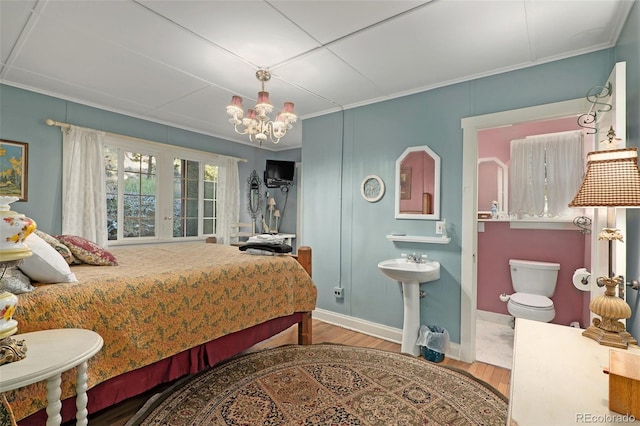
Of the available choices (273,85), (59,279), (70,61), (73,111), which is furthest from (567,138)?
(73,111)

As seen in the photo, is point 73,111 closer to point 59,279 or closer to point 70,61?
point 70,61

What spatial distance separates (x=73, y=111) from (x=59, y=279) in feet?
8.68

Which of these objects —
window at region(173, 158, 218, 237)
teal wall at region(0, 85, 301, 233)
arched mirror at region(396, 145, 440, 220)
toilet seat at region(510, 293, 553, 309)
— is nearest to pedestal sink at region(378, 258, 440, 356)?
arched mirror at region(396, 145, 440, 220)

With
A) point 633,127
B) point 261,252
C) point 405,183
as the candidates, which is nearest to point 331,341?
point 261,252

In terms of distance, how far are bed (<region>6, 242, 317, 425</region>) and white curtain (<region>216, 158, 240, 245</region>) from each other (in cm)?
193

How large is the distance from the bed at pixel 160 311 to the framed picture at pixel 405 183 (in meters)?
1.15

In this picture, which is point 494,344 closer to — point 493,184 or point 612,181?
point 493,184

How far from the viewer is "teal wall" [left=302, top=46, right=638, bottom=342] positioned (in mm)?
2475

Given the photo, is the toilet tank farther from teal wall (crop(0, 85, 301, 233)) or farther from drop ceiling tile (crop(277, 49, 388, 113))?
teal wall (crop(0, 85, 301, 233))

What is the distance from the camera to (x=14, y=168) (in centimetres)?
294

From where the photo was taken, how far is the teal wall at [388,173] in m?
2.47

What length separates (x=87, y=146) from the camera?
3.36m

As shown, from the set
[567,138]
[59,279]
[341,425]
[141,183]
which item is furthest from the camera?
[141,183]

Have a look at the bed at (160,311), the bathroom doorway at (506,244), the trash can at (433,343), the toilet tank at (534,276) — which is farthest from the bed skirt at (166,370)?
the toilet tank at (534,276)
